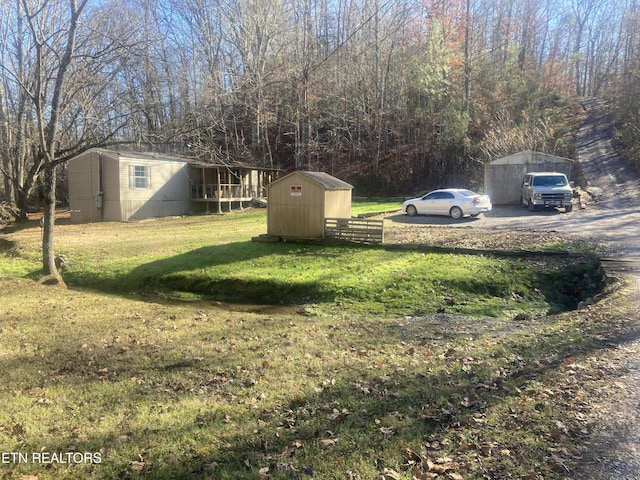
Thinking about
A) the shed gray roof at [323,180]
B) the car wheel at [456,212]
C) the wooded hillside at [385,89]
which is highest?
the wooded hillside at [385,89]

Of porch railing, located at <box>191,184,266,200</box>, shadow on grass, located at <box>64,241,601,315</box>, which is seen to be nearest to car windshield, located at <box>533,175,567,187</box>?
shadow on grass, located at <box>64,241,601,315</box>

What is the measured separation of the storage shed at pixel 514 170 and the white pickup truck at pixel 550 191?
3131 mm

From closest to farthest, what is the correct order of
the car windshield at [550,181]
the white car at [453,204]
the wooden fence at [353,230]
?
the wooden fence at [353,230], the white car at [453,204], the car windshield at [550,181]

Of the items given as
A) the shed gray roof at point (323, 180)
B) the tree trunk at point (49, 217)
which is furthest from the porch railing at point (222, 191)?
the tree trunk at point (49, 217)

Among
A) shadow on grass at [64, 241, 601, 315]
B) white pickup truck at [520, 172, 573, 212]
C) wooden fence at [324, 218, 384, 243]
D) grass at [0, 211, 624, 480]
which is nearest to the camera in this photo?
grass at [0, 211, 624, 480]

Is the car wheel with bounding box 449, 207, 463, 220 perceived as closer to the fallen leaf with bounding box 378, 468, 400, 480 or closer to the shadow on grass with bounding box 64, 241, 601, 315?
the shadow on grass with bounding box 64, 241, 601, 315

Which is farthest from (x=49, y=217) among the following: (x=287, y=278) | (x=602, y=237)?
(x=602, y=237)

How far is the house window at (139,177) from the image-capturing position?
28.7 metres

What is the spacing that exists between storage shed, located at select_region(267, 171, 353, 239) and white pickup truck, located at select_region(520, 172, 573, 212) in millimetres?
11293

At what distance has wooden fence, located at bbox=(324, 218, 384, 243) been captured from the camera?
52.1 ft

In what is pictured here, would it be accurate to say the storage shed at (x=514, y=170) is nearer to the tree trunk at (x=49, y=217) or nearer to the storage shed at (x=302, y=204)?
the storage shed at (x=302, y=204)

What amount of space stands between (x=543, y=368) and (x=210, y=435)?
4106 mm

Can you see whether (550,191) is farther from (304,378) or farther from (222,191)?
(222,191)

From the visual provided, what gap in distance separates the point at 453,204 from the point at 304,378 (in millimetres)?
18231
